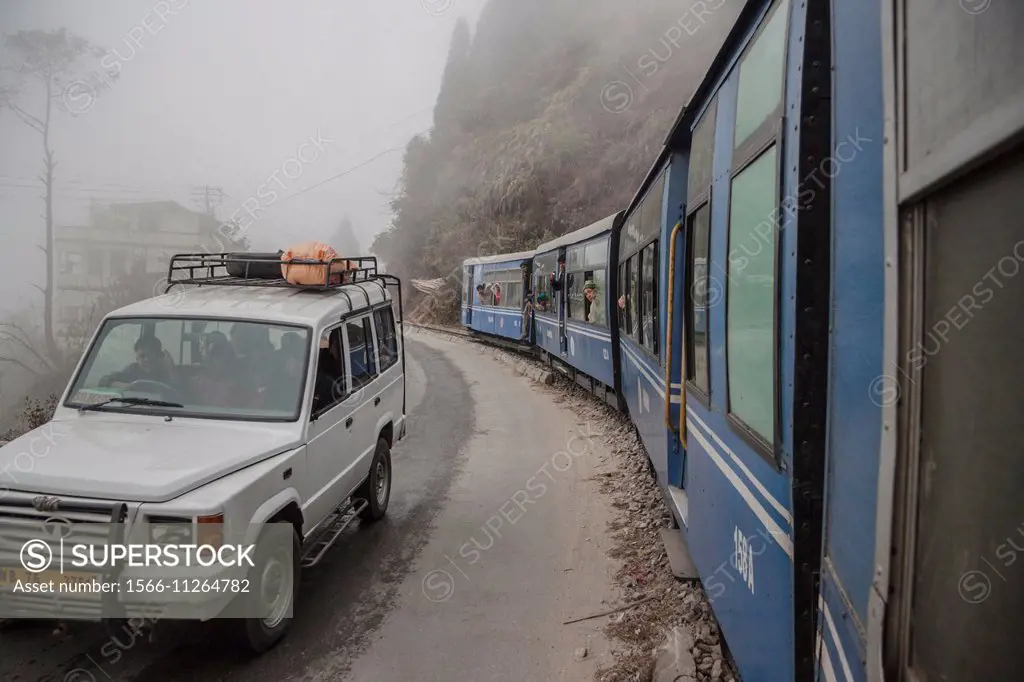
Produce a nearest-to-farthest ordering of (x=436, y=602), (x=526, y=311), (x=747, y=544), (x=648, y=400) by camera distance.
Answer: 1. (x=747, y=544)
2. (x=436, y=602)
3. (x=648, y=400)
4. (x=526, y=311)

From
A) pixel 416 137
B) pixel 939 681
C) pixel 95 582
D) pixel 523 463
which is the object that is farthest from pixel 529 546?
pixel 416 137

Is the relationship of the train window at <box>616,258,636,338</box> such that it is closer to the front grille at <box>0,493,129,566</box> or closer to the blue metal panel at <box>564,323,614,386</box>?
the blue metal panel at <box>564,323,614,386</box>

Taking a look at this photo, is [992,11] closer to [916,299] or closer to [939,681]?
[916,299]

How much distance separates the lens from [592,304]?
13.1 meters

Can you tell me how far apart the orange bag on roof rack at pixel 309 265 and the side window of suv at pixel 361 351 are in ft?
1.53

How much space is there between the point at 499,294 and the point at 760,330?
2295 cm

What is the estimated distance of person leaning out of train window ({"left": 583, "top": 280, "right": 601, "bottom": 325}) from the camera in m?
12.6

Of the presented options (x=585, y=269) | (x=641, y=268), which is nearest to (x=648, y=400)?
(x=641, y=268)

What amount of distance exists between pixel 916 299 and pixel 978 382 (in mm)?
207

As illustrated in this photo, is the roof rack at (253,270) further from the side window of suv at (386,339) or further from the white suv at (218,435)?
the side window of suv at (386,339)

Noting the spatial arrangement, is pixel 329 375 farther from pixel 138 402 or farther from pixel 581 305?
pixel 581 305

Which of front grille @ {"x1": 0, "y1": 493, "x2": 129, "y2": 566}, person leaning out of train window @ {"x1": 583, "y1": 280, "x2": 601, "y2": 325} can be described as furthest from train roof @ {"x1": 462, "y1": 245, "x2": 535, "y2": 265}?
front grille @ {"x1": 0, "y1": 493, "x2": 129, "y2": 566}

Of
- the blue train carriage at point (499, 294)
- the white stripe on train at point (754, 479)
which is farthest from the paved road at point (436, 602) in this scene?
the blue train carriage at point (499, 294)

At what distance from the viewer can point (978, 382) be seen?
52.6 inches
